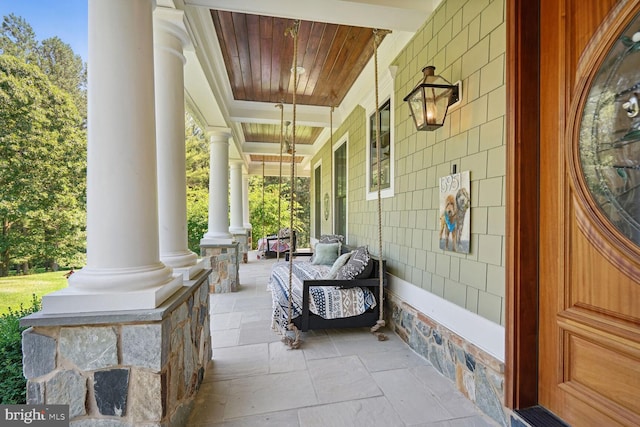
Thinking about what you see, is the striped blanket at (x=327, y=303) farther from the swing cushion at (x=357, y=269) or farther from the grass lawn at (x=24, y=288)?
the grass lawn at (x=24, y=288)

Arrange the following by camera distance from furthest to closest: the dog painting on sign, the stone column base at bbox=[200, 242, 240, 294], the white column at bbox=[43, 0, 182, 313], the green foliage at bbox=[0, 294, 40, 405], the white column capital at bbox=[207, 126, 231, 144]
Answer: the white column capital at bbox=[207, 126, 231, 144] → the stone column base at bbox=[200, 242, 240, 294] → the dog painting on sign → the green foliage at bbox=[0, 294, 40, 405] → the white column at bbox=[43, 0, 182, 313]

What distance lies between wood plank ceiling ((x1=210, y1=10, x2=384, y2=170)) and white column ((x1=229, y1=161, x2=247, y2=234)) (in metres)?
3.23

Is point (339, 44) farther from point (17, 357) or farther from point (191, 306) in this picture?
point (17, 357)

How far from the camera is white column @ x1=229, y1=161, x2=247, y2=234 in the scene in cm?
772

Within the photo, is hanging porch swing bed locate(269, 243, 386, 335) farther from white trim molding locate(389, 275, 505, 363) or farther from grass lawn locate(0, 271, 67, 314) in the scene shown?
grass lawn locate(0, 271, 67, 314)

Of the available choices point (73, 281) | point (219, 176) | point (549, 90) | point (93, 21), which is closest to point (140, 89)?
point (93, 21)

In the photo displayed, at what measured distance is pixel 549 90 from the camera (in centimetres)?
161

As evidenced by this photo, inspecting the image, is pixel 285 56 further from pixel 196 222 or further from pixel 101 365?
pixel 196 222

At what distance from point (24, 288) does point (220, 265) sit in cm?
629

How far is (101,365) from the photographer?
1382mm

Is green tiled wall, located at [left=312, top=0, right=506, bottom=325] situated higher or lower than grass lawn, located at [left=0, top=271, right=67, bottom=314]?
higher

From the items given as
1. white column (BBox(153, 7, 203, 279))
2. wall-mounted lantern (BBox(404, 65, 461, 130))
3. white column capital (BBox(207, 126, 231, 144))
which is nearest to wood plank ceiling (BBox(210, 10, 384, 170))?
white column capital (BBox(207, 126, 231, 144))

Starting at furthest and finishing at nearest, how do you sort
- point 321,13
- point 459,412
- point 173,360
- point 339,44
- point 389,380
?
1. point 339,44
2. point 321,13
3. point 389,380
4. point 459,412
5. point 173,360

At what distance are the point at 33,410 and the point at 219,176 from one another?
169 inches
